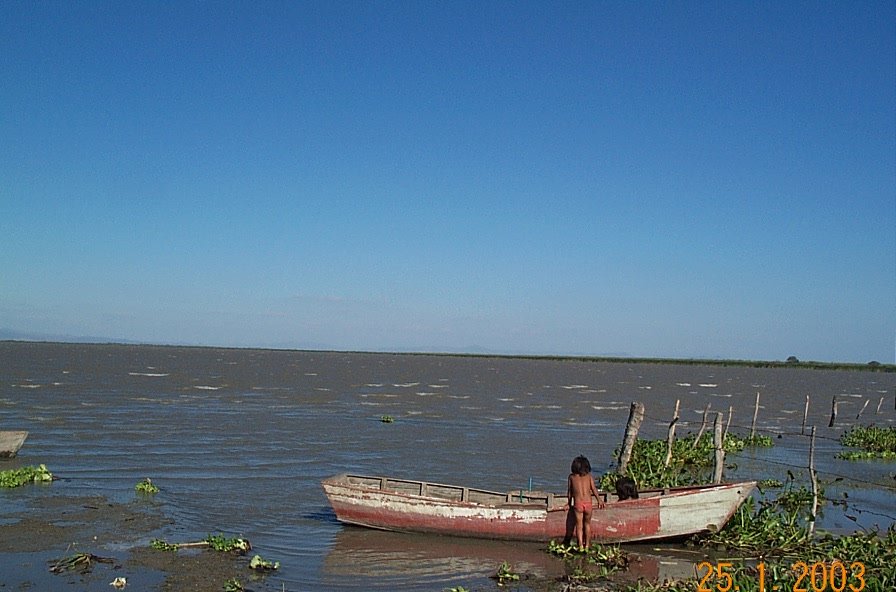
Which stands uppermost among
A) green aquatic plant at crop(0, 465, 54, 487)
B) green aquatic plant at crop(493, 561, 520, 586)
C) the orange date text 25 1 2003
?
the orange date text 25 1 2003

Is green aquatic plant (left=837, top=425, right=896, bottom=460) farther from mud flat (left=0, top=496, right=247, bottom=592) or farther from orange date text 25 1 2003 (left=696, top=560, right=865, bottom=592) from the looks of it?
mud flat (left=0, top=496, right=247, bottom=592)

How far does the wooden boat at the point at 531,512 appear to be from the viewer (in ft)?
45.1

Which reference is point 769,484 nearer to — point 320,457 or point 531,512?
point 531,512

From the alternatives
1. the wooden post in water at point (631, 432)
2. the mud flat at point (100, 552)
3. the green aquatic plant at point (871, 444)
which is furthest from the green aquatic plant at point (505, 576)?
the green aquatic plant at point (871, 444)

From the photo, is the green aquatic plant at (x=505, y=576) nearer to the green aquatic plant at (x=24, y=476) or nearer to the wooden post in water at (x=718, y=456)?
the wooden post in water at (x=718, y=456)

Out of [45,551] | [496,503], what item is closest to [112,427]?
[45,551]

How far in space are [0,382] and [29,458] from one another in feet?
96.2

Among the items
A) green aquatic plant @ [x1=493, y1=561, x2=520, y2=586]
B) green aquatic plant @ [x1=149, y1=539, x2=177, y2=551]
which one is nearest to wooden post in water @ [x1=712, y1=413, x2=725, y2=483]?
green aquatic plant @ [x1=493, y1=561, x2=520, y2=586]

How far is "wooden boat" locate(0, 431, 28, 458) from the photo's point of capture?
69.3 ft

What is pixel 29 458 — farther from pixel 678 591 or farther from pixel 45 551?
pixel 678 591

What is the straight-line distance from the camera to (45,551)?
505 inches

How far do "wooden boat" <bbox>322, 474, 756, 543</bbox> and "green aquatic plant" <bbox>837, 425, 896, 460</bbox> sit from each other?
1492 cm

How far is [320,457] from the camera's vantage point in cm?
2411

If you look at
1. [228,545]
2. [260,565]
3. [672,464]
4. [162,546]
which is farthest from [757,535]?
[162,546]
